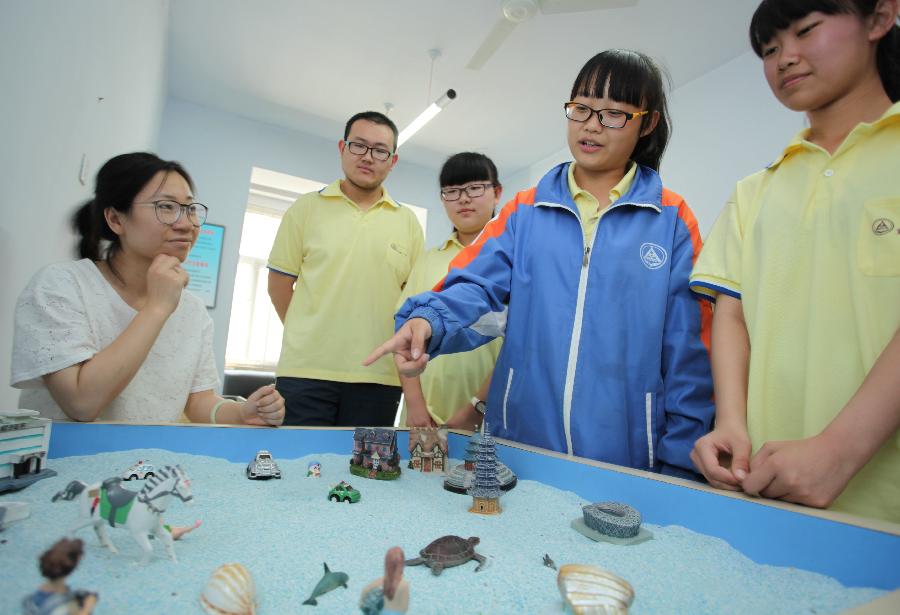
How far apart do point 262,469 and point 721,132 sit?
3.97 m

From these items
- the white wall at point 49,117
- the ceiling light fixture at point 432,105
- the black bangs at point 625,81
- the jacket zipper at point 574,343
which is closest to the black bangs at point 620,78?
the black bangs at point 625,81

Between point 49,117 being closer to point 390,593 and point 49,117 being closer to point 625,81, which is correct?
point 625,81

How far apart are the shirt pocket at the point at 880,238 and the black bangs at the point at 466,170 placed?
58.2 inches

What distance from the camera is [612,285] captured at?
3.95ft

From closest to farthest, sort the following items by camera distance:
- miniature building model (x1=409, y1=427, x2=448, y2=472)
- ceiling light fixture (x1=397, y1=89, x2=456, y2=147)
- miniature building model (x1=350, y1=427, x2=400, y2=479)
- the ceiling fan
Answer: miniature building model (x1=350, y1=427, x2=400, y2=479)
miniature building model (x1=409, y1=427, x2=448, y2=472)
the ceiling fan
ceiling light fixture (x1=397, y1=89, x2=456, y2=147)

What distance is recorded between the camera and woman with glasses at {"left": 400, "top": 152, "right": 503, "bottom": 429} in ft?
5.91

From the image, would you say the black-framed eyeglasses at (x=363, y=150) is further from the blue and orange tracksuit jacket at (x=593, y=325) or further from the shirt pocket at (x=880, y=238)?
the shirt pocket at (x=880, y=238)

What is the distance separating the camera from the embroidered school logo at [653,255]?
120 centimetres

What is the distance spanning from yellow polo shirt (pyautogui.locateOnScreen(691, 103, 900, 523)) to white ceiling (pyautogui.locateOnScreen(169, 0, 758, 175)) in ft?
9.22

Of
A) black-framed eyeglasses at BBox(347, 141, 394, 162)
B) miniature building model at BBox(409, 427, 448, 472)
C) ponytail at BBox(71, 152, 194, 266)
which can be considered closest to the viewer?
miniature building model at BBox(409, 427, 448, 472)

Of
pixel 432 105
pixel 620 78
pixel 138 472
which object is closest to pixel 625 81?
pixel 620 78

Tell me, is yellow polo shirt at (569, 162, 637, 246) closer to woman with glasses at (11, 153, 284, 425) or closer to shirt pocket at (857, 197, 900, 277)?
shirt pocket at (857, 197, 900, 277)

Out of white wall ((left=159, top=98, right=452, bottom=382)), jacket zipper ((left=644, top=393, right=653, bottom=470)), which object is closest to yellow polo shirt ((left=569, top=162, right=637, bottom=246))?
jacket zipper ((left=644, top=393, right=653, bottom=470))

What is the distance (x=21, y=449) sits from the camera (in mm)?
801
